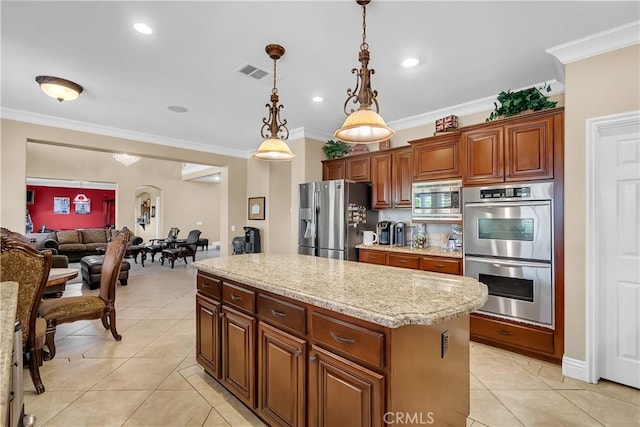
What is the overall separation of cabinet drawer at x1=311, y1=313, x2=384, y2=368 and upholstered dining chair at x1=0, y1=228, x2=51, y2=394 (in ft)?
6.87

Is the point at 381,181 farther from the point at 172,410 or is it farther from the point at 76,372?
the point at 76,372

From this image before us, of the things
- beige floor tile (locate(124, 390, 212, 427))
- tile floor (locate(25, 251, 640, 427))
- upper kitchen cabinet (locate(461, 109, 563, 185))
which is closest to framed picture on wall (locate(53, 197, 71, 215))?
tile floor (locate(25, 251, 640, 427))

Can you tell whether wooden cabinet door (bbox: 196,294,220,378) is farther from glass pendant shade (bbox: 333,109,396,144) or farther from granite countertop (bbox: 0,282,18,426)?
glass pendant shade (bbox: 333,109,396,144)

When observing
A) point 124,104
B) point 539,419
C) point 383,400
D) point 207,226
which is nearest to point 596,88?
point 539,419

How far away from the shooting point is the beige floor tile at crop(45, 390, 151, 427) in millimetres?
1986

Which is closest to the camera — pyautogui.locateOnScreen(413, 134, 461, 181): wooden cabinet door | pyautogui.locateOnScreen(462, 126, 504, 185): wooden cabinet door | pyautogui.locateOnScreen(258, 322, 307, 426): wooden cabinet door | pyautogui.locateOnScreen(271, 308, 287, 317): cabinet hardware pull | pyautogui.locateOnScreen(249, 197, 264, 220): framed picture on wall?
pyautogui.locateOnScreen(258, 322, 307, 426): wooden cabinet door

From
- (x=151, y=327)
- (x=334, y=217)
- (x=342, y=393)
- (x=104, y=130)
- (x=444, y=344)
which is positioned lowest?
(x=151, y=327)

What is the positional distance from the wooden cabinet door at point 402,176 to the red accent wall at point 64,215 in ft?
45.4

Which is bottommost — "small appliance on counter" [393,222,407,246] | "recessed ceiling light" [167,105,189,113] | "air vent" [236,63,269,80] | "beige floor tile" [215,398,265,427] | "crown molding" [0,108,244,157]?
"beige floor tile" [215,398,265,427]

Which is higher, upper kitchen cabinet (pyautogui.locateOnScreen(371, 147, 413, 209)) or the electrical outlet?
Result: upper kitchen cabinet (pyautogui.locateOnScreen(371, 147, 413, 209))

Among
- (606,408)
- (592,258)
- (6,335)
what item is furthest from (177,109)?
(606,408)

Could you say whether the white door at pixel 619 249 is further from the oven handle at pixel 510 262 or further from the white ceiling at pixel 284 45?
the white ceiling at pixel 284 45

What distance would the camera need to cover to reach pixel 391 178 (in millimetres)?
4488

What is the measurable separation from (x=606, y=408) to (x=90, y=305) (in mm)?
4284
